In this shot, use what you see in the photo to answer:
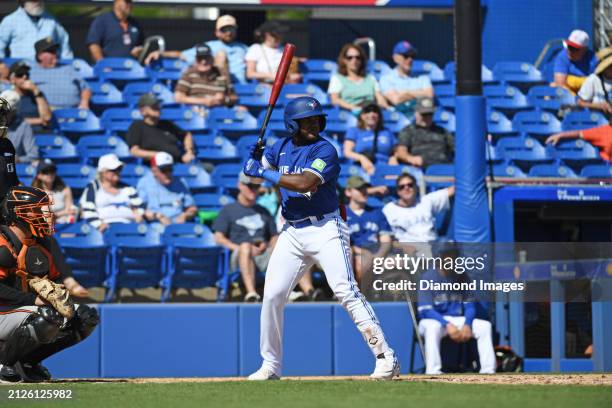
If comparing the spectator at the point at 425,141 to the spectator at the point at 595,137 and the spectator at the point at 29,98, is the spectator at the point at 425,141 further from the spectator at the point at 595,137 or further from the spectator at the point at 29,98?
the spectator at the point at 29,98

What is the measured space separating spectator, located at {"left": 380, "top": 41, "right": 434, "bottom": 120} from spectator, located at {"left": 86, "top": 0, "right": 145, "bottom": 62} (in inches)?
117

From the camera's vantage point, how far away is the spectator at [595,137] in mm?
12266

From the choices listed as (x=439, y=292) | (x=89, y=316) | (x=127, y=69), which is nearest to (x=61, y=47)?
(x=127, y=69)

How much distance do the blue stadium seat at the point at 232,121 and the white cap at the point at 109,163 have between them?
1.74 metres

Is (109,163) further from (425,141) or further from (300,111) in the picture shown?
(300,111)

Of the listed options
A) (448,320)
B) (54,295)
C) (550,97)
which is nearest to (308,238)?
(54,295)

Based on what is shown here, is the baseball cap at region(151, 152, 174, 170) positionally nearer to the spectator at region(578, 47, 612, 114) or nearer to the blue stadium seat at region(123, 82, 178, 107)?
the blue stadium seat at region(123, 82, 178, 107)

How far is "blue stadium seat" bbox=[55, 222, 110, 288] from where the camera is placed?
32.8 feet

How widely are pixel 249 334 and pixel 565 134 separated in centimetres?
475

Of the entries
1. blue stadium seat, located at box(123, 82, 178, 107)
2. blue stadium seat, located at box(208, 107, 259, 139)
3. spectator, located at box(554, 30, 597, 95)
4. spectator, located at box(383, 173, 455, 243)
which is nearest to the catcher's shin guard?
spectator, located at box(383, 173, 455, 243)

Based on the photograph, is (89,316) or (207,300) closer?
(89,316)

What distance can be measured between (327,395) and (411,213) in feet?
15.0

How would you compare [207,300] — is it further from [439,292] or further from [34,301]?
[34,301]

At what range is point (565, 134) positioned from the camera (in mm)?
12297
